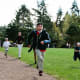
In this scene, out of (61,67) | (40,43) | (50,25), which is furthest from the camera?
(50,25)

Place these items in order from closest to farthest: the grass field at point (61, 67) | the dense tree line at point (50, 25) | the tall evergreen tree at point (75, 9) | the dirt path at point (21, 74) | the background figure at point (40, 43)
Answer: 1. the dirt path at point (21, 74)
2. the grass field at point (61, 67)
3. the background figure at point (40, 43)
4. the dense tree line at point (50, 25)
5. the tall evergreen tree at point (75, 9)

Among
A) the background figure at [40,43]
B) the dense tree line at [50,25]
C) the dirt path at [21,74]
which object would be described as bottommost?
the dirt path at [21,74]

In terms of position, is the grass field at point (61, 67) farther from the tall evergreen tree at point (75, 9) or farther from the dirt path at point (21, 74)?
the tall evergreen tree at point (75, 9)

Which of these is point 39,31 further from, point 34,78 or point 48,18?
point 48,18

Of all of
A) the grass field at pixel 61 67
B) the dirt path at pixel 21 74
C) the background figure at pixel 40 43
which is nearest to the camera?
the dirt path at pixel 21 74

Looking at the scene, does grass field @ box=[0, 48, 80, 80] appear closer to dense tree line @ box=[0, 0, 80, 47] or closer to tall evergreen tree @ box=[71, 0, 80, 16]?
dense tree line @ box=[0, 0, 80, 47]

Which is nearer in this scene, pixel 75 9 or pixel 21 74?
pixel 21 74

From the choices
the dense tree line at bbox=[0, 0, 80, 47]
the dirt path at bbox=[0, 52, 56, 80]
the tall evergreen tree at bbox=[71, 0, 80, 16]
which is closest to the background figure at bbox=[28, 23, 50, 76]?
the dirt path at bbox=[0, 52, 56, 80]

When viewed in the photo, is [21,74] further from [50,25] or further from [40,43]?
[50,25]

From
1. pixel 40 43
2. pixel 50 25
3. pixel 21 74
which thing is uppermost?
pixel 50 25

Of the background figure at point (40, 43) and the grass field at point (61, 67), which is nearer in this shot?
the grass field at point (61, 67)

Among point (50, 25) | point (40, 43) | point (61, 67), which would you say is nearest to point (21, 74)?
point (40, 43)

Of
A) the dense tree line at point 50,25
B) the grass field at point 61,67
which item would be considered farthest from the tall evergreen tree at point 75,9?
the grass field at point 61,67

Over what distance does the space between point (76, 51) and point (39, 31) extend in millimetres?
3710
